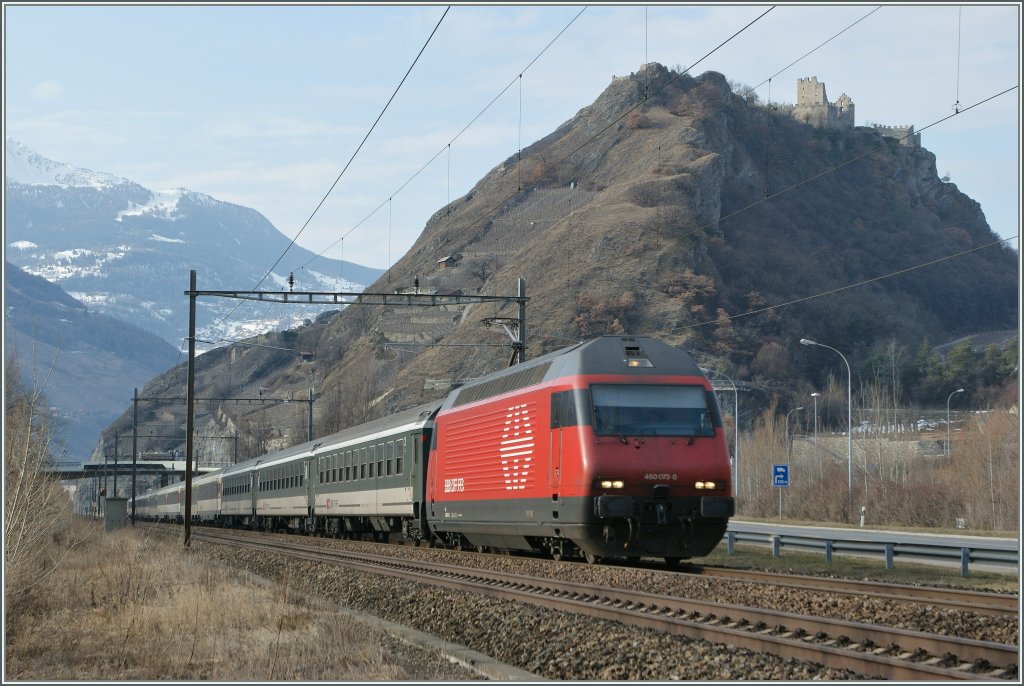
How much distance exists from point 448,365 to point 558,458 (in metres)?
122

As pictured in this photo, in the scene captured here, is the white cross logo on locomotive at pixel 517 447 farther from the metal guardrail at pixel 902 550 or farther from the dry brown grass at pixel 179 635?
the metal guardrail at pixel 902 550

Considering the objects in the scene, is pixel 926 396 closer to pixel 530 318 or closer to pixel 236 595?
pixel 530 318

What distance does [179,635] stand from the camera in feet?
49.8

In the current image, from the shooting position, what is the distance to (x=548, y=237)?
17812 cm

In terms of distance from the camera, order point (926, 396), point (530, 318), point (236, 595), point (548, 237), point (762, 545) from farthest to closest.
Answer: point (548, 237) < point (926, 396) < point (530, 318) < point (762, 545) < point (236, 595)

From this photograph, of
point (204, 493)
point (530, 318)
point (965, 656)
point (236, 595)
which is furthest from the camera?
point (530, 318)

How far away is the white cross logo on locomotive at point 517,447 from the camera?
79.7 feet

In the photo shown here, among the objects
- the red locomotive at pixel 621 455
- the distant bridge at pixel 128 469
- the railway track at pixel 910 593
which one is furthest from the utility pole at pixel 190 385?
the distant bridge at pixel 128 469

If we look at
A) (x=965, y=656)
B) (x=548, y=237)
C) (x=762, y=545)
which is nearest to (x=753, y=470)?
(x=762, y=545)

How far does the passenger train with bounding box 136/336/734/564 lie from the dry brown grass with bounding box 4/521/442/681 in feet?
17.4

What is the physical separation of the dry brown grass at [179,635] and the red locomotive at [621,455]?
5203mm

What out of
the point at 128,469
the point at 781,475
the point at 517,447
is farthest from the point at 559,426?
the point at 128,469

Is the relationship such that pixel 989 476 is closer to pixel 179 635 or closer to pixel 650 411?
pixel 650 411

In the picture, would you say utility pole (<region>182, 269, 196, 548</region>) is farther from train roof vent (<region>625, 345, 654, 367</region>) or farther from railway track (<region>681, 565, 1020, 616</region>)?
railway track (<region>681, 565, 1020, 616</region>)
